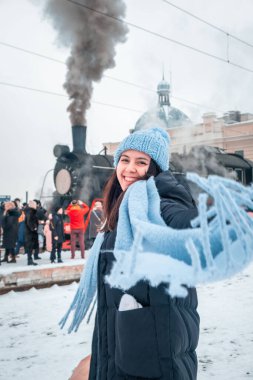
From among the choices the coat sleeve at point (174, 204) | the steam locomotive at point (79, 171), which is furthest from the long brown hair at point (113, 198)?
the steam locomotive at point (79, 171)

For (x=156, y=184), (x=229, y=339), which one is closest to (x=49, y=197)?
(x=229, y=339)

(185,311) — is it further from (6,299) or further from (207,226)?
(6,299)

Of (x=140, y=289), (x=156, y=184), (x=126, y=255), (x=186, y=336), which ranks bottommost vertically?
(x=186, y=336)

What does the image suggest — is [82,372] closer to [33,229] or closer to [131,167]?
[131,167]

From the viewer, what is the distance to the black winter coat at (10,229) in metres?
9.23

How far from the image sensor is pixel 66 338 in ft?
13.3

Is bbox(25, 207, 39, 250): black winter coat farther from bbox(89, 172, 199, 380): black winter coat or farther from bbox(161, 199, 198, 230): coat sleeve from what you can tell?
bbox(161, 199, 198, 230): coat sleeve

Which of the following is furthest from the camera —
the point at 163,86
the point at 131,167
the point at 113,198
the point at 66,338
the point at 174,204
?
the point at 163,86

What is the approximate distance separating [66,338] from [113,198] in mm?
2864

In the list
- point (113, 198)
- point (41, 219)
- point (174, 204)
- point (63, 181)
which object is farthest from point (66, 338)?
point (63, 181)

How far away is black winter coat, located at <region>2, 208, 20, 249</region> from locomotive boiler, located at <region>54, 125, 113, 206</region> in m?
3.43

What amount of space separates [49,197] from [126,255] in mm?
13820

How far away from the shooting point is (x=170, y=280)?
3.24ft

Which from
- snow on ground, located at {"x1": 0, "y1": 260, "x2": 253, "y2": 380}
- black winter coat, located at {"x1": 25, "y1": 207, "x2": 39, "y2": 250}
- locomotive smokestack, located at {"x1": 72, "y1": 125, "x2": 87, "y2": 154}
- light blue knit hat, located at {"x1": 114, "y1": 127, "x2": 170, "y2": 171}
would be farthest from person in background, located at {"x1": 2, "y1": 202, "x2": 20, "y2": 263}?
light blue knit hat, located at {"x1": 114, "y1": 127, "x2": 170, "y2": 171}
